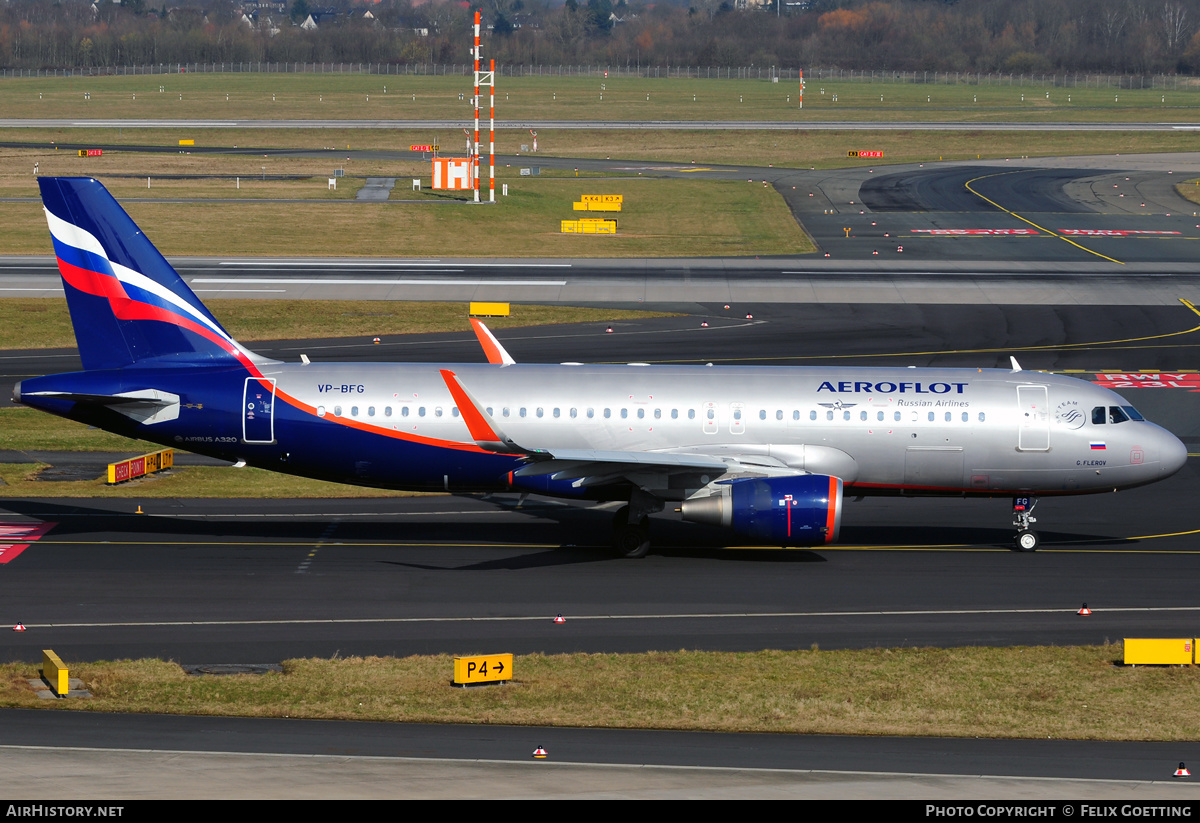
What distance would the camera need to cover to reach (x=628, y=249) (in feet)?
287

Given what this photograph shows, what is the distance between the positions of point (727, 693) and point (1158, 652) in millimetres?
8738

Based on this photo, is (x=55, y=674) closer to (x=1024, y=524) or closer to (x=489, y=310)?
(x=1024, y=524)

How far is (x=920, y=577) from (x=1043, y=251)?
196 feet

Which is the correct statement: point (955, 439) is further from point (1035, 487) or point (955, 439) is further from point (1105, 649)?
point (1105, 649)

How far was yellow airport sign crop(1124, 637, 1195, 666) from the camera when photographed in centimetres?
2570

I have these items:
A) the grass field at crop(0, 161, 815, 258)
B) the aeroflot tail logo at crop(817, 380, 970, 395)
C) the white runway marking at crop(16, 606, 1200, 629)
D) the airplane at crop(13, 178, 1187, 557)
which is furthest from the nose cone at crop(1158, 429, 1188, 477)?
the grass field at crop(0, 161, 815, 258)

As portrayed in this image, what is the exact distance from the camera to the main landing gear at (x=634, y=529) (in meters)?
33.6

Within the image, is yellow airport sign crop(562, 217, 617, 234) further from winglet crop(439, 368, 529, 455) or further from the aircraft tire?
winglet crop(439, 368, 529, 455)

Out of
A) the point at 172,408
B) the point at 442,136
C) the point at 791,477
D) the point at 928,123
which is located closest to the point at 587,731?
the point at 791,477

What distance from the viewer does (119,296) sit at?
3400cm

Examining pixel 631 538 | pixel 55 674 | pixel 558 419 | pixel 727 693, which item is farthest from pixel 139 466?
pixel 727 693

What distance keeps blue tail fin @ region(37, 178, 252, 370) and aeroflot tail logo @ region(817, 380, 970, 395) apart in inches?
604

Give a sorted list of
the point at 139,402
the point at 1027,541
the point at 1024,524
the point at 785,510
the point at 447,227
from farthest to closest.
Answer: the point at 447,227
the point at 1024,524
the point at 1027,541
the point at 139,402
the point at 785,510

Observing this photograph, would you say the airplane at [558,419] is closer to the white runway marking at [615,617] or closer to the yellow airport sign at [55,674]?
the white runway marking at [615,617]
